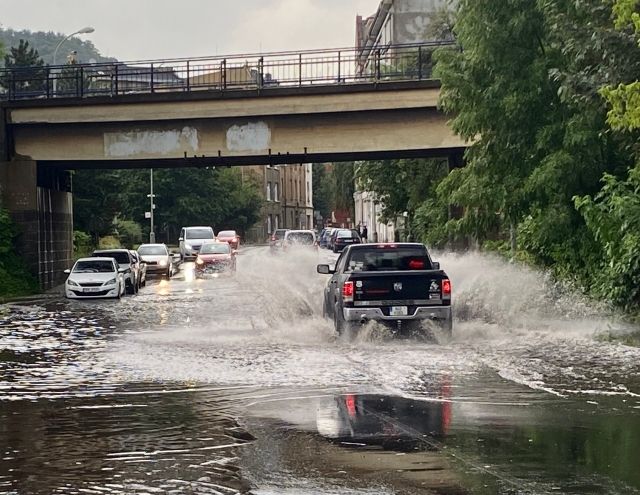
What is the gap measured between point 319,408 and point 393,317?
7154 mm

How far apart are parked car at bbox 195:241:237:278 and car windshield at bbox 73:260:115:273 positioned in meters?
13.8

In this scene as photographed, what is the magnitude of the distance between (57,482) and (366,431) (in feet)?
10.2

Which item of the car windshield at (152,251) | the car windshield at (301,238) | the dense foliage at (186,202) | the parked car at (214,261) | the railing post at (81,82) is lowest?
the parked car at (214,261)

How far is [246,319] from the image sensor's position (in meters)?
24.8

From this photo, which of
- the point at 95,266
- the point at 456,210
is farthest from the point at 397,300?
the point at 456,210

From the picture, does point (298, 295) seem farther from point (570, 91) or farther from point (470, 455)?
point (470, 455)

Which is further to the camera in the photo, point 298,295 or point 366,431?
point 298,295

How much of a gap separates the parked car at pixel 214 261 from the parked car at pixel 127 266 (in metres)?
9.66

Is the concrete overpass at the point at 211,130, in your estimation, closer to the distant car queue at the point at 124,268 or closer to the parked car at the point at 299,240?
the distant car queue at the point at 124,268

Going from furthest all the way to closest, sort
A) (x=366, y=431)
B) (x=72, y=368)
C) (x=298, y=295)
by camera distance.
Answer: (x=298, y=295), (x=72, y=368), (x=366, y=431)

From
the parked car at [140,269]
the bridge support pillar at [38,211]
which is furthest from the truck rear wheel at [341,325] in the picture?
the parked car at [140,269]

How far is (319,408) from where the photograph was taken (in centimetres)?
1138

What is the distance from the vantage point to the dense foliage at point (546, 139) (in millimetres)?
20969

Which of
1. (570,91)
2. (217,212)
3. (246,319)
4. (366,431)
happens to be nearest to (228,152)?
(246,319)
